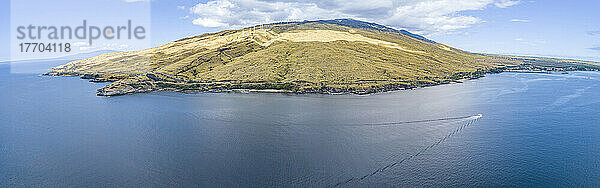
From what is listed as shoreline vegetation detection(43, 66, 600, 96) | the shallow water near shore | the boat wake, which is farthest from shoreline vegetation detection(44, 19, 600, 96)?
the boat wake

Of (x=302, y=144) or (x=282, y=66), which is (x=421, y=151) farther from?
(x=282, y=66)

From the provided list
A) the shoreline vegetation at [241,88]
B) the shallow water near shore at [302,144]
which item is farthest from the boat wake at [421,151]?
the shoreline vegetation at [241,88]

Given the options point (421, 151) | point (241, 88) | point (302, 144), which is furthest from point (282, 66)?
point (421, 151)

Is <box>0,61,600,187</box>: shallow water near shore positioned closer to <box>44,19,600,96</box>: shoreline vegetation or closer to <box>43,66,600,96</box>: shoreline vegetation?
<box>43,66,600,96</box>: shoreline vegetation

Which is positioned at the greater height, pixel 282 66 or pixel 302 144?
pixel 282 66

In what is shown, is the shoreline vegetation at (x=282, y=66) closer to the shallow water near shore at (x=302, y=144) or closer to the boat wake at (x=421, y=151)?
the shallow water near shore at (x=302, y=144)

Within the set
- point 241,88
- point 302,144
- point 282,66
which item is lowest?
point 302,144
